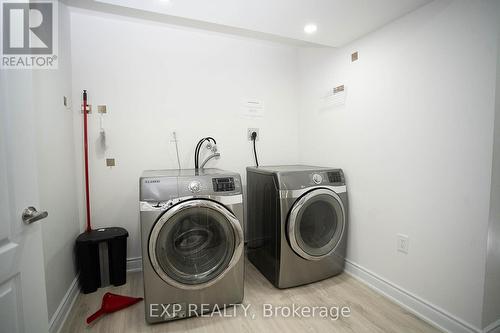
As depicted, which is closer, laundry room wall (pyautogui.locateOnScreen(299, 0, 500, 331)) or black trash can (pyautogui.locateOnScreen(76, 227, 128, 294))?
laundry room wall (pyautogui.locateOnScreen(299, 0, 500, 331))

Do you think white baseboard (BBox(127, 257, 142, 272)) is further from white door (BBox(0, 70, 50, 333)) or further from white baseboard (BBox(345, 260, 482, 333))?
white baseboard (BBox(345, 260, 482, 333))

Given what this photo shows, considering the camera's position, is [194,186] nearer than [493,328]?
No

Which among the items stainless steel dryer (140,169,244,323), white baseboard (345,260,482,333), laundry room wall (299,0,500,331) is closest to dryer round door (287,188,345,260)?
laundry room wall (299,0,500,331)

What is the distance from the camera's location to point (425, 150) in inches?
58.4

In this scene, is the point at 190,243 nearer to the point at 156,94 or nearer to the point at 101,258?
the point at 101,258

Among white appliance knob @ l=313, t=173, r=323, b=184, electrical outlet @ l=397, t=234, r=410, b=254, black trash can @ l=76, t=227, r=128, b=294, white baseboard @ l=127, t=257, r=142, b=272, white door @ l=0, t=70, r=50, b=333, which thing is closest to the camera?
white door @ l=0, t=70, r=50, b=333

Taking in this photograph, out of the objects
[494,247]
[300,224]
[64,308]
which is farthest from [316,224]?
[64,308]

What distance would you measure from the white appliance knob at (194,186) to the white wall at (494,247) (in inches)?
65.0

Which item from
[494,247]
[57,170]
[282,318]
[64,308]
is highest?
[57,170]

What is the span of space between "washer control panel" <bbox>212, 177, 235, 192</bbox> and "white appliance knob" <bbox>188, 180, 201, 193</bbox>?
0.34 ft

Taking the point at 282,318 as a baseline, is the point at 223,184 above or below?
above

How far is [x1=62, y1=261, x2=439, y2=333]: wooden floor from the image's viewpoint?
4.68ft

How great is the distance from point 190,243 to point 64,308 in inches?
36.4

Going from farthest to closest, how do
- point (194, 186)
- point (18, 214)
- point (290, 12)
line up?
point (290, 12) < point (194, 186) < point (18, 214)
